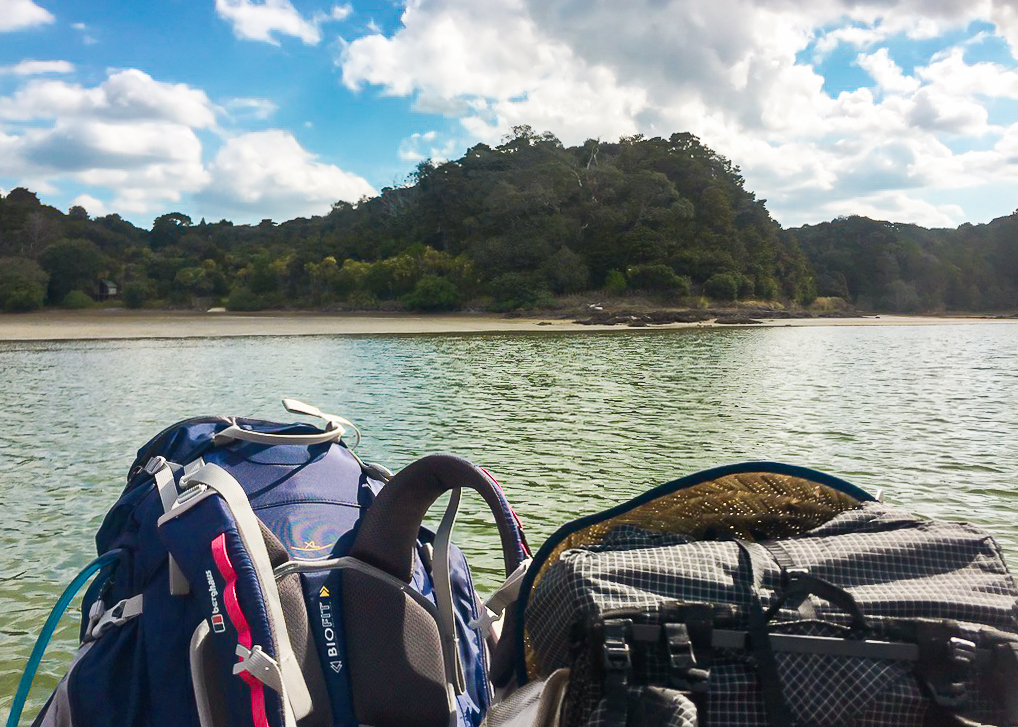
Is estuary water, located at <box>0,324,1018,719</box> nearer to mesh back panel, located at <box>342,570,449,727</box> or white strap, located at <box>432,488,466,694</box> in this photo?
white strap, located at <box>432,488,466,694</box>

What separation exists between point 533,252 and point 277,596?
43.0m

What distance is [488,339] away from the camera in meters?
26.9

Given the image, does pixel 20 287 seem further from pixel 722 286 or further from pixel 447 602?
pixel 447 602

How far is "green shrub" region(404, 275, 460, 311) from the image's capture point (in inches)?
1725

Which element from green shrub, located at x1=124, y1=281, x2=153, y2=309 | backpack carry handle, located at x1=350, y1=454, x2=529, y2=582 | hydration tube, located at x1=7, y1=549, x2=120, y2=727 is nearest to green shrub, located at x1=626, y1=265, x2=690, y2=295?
green shrub, located at x1=124, y1=281, x2=153, y2=309

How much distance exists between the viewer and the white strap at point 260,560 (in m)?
1.47

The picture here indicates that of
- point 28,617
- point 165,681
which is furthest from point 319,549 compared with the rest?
point 28,617

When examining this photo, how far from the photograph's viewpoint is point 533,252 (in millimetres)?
44031

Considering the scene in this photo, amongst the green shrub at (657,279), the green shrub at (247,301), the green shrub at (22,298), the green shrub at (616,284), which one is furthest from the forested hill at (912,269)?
the green shrub at (22,298)

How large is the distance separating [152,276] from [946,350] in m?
46.3

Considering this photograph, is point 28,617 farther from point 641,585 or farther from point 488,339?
point 488,339

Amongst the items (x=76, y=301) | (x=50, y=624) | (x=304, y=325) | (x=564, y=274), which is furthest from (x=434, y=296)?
(x=50, y=624)

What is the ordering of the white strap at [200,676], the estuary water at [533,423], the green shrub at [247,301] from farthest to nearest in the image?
the green shrub at [247,301] < the estuary water at [533,423] < the white strap at [200,676]

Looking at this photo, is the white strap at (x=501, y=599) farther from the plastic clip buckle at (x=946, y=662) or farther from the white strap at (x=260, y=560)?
the plastic clip buckle at (x=946, y=662)
